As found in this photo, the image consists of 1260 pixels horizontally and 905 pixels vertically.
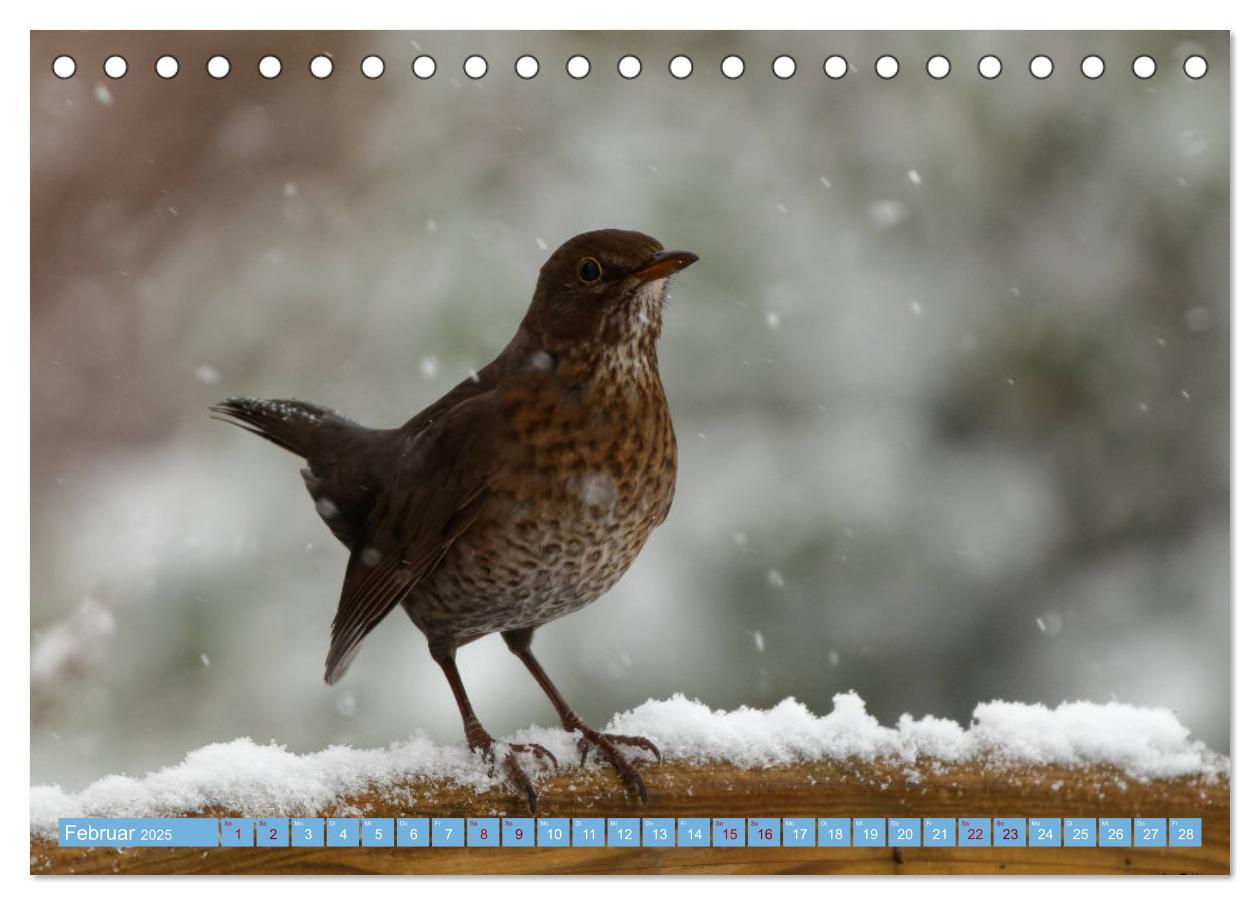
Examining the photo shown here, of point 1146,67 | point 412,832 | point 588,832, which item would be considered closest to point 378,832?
point 412,832

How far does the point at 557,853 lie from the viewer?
3377mm

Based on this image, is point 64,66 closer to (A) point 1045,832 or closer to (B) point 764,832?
(B) point 764,832

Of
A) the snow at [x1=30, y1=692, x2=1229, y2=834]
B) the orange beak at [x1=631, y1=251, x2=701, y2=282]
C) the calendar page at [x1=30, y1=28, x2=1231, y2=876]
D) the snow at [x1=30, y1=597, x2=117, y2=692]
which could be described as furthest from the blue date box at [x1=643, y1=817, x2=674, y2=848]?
the snow at [x1=30, y1=597, x2=117, y2=692]

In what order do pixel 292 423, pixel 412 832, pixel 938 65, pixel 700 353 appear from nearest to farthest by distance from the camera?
pixel 412 832, pixel 938 65, pixel 292 423, pixel 700 353

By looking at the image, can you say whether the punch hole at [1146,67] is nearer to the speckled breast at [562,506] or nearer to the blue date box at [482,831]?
the speckled breast at [562,506]

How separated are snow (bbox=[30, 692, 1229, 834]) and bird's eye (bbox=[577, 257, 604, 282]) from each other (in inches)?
39.8

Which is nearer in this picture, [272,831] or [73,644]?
[272,831]

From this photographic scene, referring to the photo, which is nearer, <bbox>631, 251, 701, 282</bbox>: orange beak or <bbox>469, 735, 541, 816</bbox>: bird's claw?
<bbox>631, 251, 701, 282</bbox>: orange beak

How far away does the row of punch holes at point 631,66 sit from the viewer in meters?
3.51

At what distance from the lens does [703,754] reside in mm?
3342

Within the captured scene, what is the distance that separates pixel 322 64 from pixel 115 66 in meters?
0.49

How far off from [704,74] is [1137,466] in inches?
59.3

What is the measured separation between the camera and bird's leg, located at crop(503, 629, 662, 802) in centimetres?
336

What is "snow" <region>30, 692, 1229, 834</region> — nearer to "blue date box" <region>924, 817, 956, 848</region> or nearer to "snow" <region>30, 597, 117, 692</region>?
"blue date box" <region>924, 817, 956, 848</region>
